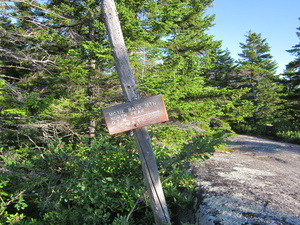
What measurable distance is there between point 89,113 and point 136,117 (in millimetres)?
3356

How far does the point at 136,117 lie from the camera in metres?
2.60

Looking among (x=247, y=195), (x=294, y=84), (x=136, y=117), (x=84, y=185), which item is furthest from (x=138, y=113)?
(x=294, y=84)

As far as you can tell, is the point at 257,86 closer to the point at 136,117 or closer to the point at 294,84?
the point at 294,84

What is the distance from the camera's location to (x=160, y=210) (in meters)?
2.79

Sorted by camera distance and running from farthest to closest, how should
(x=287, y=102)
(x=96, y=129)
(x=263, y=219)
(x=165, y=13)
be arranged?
(x=287, y=102), (x=96, y=129), (x=165, y=13), (x=263, y=219)

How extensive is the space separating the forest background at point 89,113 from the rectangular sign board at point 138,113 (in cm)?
65

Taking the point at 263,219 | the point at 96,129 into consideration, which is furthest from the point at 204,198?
the point at 96,129

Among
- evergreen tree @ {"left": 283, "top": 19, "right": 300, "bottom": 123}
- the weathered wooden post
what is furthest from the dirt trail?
evergreen tree @ {"left": 283, "top": 19, "right": 300, "bottom": 123}

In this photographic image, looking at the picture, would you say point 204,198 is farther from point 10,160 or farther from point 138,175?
point 10,160

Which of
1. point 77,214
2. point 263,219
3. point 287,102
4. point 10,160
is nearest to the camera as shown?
point 263,219

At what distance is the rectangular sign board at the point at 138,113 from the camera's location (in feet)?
8.44

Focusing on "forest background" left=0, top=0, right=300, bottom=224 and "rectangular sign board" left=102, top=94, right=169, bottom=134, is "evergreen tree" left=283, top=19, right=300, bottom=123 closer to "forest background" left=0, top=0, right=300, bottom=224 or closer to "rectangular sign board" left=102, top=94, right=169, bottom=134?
"forest background" left=0, top=0, right=300, bottom=224

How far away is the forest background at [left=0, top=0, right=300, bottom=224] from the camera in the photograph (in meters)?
3.41

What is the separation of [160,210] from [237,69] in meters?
16.4
